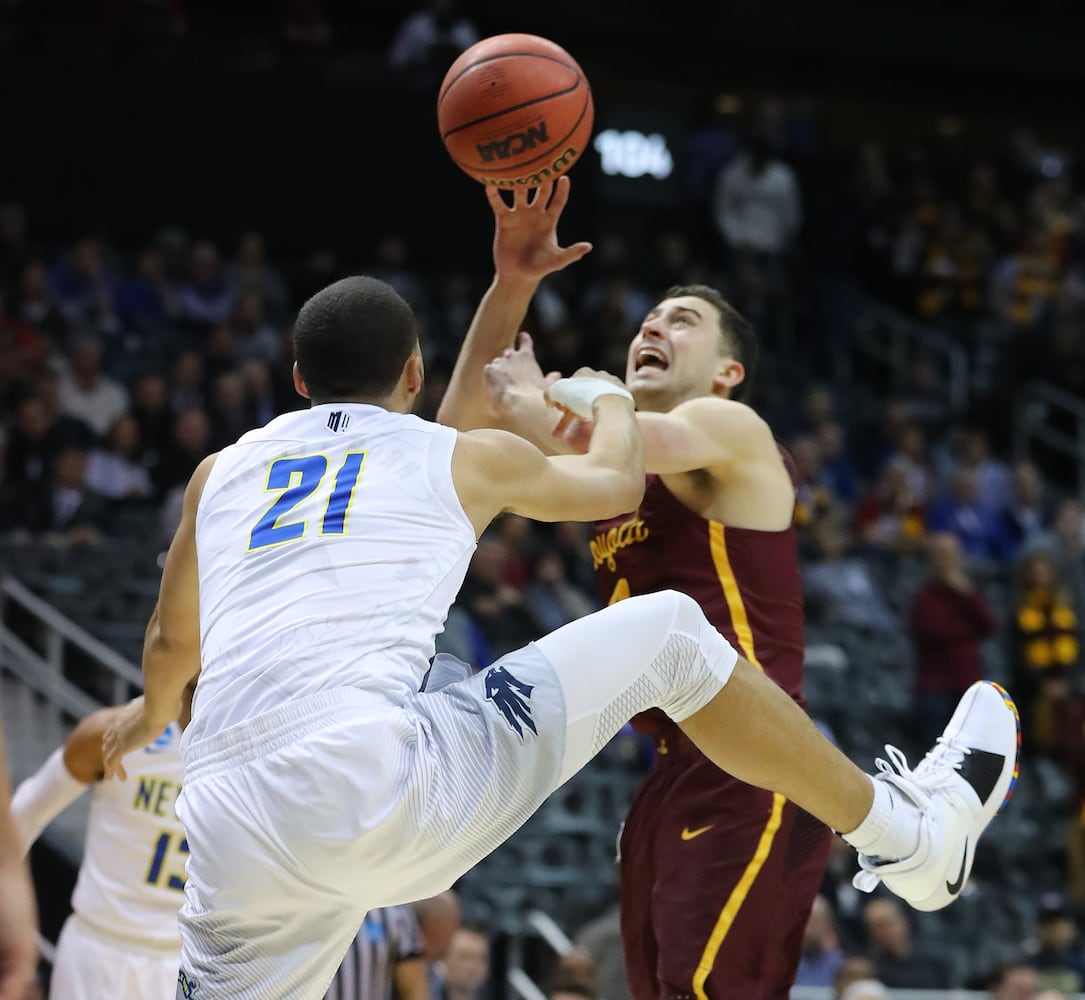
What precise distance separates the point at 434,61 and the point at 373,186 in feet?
3.50

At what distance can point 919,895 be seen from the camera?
4484 mm

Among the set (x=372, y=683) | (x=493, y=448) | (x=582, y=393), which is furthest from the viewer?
(x=582, y=393)

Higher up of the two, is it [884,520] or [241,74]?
[241,74]

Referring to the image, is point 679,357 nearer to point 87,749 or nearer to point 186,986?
Answer: point 87,749

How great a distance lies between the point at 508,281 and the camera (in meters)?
5.57

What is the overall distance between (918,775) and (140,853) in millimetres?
2507

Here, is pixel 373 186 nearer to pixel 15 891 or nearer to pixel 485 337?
pixel 485 337

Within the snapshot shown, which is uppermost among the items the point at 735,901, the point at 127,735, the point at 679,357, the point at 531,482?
the point at 679,357

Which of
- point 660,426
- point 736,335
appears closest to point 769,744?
point 660,426

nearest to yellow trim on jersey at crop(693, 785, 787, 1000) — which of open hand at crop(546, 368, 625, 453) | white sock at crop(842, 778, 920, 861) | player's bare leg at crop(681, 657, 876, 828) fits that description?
white sock at crop(842, 778, 920, 861)

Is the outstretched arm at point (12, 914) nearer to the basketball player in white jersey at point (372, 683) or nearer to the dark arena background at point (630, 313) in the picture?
the basketball player in white jersey at point (372, 683)

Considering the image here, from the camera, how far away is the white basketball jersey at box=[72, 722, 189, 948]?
5656 millimetres

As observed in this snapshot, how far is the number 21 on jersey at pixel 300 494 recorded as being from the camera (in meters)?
3.90

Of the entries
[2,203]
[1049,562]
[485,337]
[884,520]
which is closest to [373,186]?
[2,203]
